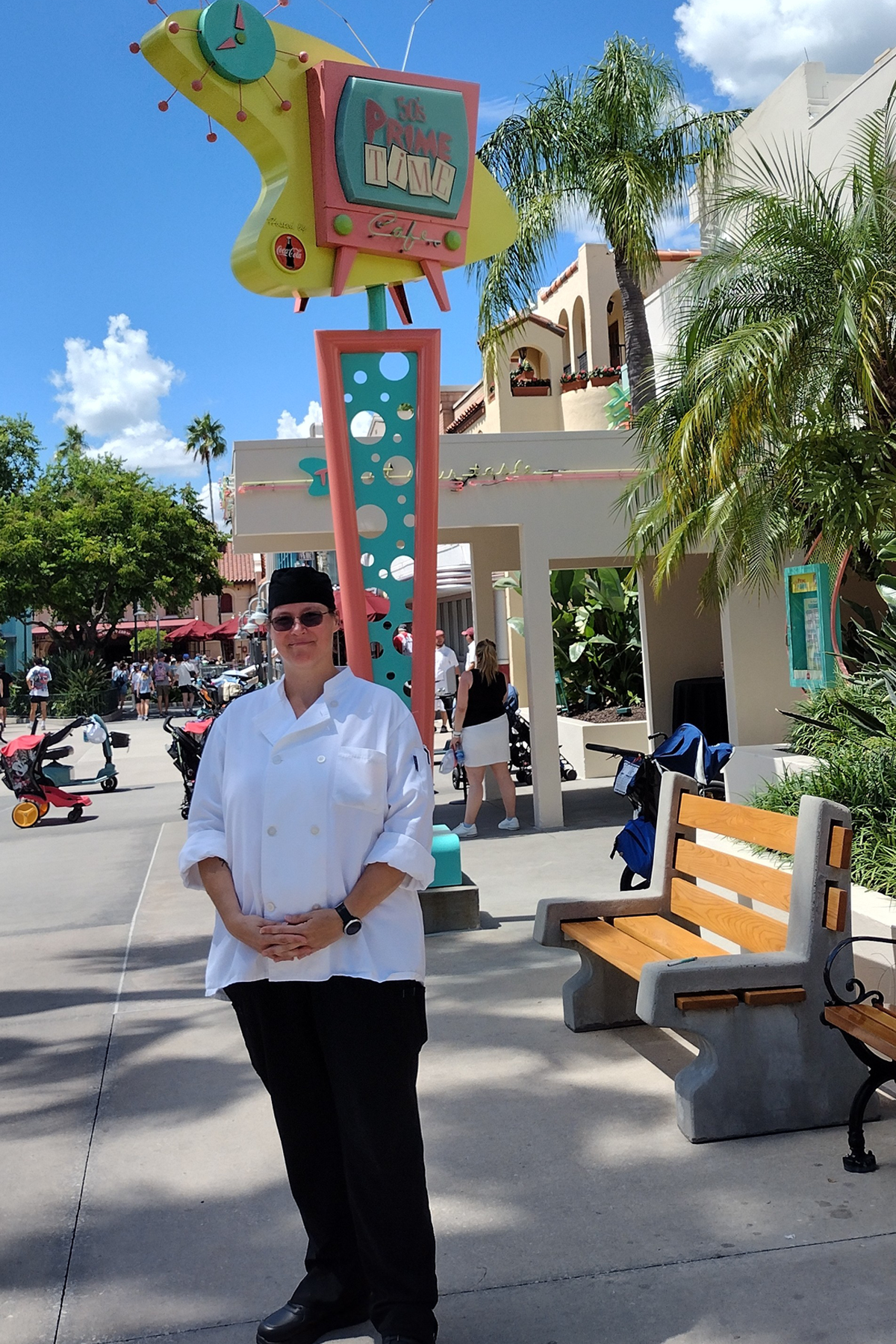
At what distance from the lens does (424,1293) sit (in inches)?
111

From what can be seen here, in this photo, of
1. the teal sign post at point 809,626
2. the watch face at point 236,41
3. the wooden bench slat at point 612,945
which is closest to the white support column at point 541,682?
the teal sign post at point 809,626

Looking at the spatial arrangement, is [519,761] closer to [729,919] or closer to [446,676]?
[446,676]

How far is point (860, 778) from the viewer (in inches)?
238

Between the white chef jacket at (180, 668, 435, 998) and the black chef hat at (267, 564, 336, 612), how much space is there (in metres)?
0.21

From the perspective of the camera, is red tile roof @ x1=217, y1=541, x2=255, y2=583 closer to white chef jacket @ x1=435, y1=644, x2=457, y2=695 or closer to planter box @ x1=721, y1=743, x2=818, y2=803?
white chef jacket @ x1=435, y1=644, x2=457, y2=695

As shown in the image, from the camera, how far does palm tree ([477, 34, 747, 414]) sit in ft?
50.4

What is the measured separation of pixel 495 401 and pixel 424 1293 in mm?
23768

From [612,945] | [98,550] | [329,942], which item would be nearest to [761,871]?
[612,945]

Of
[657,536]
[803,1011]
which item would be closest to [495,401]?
[657,536]

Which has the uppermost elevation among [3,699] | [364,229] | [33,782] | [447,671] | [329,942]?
[364,229]

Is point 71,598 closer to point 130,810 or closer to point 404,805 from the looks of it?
point 130,810

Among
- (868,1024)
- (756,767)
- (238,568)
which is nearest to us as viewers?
(868,1024)

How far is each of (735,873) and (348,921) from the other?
2.34m

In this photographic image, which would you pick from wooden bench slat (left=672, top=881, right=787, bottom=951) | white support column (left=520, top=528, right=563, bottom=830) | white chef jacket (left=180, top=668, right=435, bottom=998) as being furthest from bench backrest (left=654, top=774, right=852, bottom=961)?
white support column (left=520, top=528, right=563, bottom=830)
